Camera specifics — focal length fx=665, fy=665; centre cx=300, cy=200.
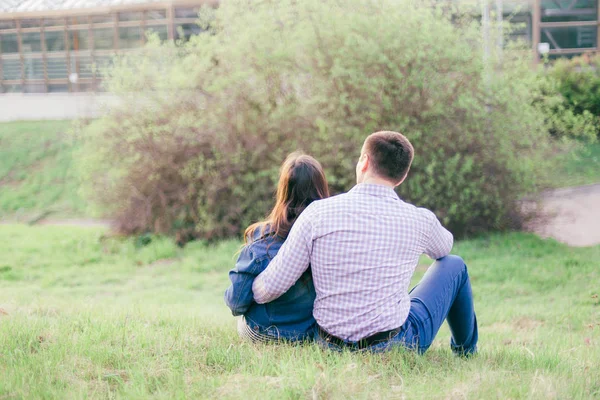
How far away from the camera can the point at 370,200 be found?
3350mm

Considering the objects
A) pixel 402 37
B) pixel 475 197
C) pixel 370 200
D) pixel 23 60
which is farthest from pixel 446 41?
pixel 23 60

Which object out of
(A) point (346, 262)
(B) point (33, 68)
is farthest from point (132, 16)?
(A) point (346, 262)

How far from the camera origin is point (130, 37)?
1201 inches

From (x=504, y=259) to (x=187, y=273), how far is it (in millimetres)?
5251

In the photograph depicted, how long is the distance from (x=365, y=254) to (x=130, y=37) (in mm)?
29413

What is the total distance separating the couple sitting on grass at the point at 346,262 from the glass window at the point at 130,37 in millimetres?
28122

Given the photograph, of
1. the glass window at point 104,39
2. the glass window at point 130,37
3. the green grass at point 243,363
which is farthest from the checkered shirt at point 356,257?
the glass window at point 104,39

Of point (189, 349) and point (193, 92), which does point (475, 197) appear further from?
point (189, 349)

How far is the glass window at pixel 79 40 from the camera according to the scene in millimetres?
31916

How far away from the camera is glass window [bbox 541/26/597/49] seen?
93.2 feet

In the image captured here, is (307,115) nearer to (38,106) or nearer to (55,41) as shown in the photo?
(38,106)

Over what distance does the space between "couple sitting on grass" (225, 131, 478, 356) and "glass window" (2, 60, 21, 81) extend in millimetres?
34246

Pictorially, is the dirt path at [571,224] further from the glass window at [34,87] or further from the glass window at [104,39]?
the glass window at [34,87]

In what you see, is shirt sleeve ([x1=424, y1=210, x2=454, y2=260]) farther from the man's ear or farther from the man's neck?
the man's ear
